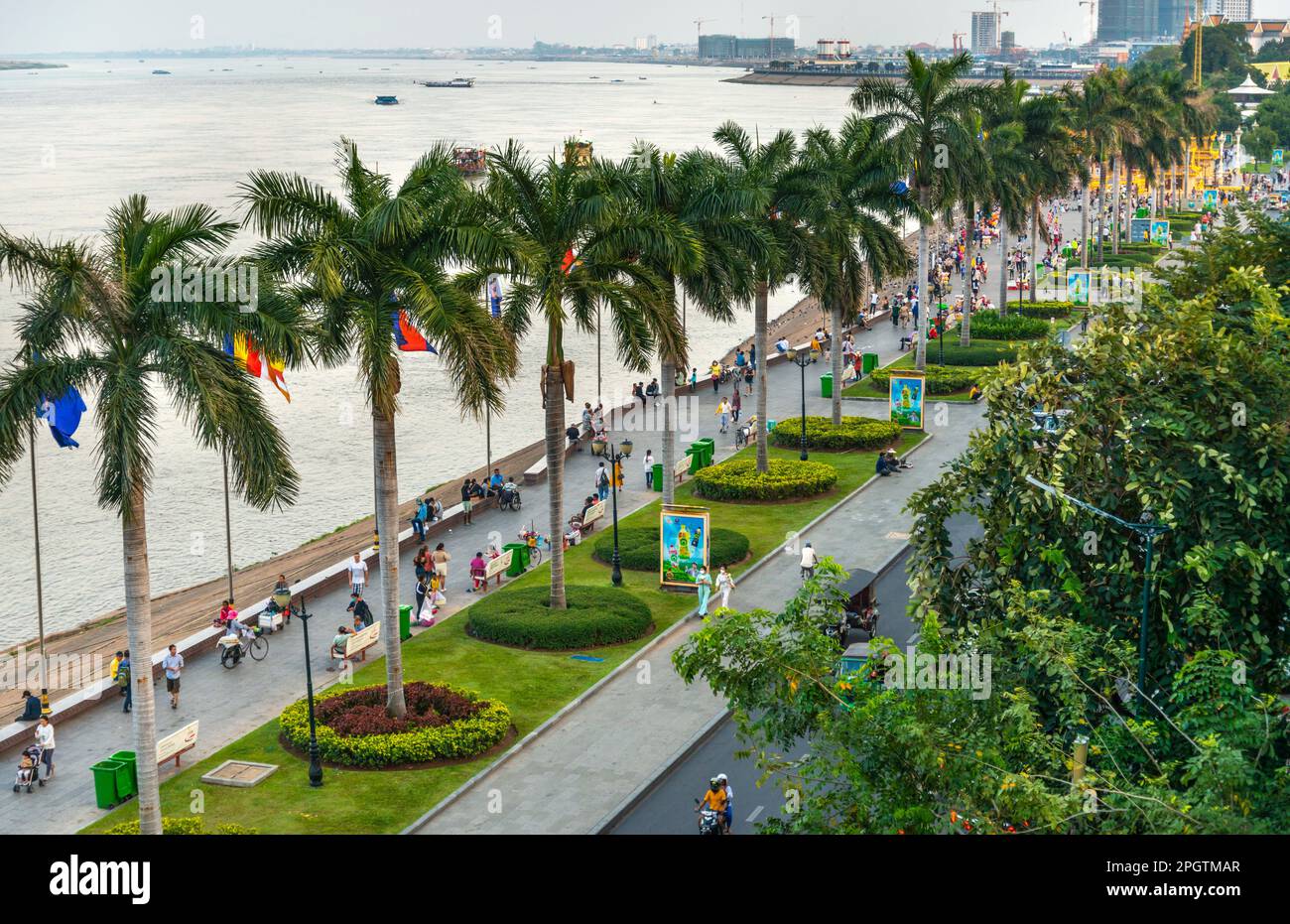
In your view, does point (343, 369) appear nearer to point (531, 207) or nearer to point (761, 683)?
point (531, 207)

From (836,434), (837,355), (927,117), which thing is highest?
(927,117)

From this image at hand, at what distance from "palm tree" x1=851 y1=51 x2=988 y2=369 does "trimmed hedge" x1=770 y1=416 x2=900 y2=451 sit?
808 centimetres

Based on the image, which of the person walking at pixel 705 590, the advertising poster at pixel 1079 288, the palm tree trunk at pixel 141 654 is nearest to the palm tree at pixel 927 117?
the person walking at pixel 705 590

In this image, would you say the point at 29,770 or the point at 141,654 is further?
the point at 29,770

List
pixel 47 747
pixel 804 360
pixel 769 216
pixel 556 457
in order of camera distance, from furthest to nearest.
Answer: pixel 804 360 → pixel 769 216 → pixel 556 457 → pixel 47 747

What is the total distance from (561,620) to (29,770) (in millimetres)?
12017

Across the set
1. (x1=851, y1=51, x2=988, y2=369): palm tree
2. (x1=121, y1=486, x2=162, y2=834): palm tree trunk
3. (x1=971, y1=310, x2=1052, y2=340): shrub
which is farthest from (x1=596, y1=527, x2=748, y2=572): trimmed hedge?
(x1=971, y1=310, x2=1052, y2=340): shrub

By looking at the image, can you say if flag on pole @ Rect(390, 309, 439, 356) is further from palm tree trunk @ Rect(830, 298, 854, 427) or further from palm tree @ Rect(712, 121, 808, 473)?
palm tree trunk @ Rect(830, 298, 854, 427)

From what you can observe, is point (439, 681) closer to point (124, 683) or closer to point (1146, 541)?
point (124, 683)

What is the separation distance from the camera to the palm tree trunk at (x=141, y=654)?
72.5 ft

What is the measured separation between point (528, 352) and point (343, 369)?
12262 mm

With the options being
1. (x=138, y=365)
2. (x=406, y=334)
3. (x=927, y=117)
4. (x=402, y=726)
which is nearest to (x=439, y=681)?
(x=402, y=726)

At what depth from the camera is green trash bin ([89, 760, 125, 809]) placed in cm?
2745

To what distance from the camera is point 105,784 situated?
90.1 feet
